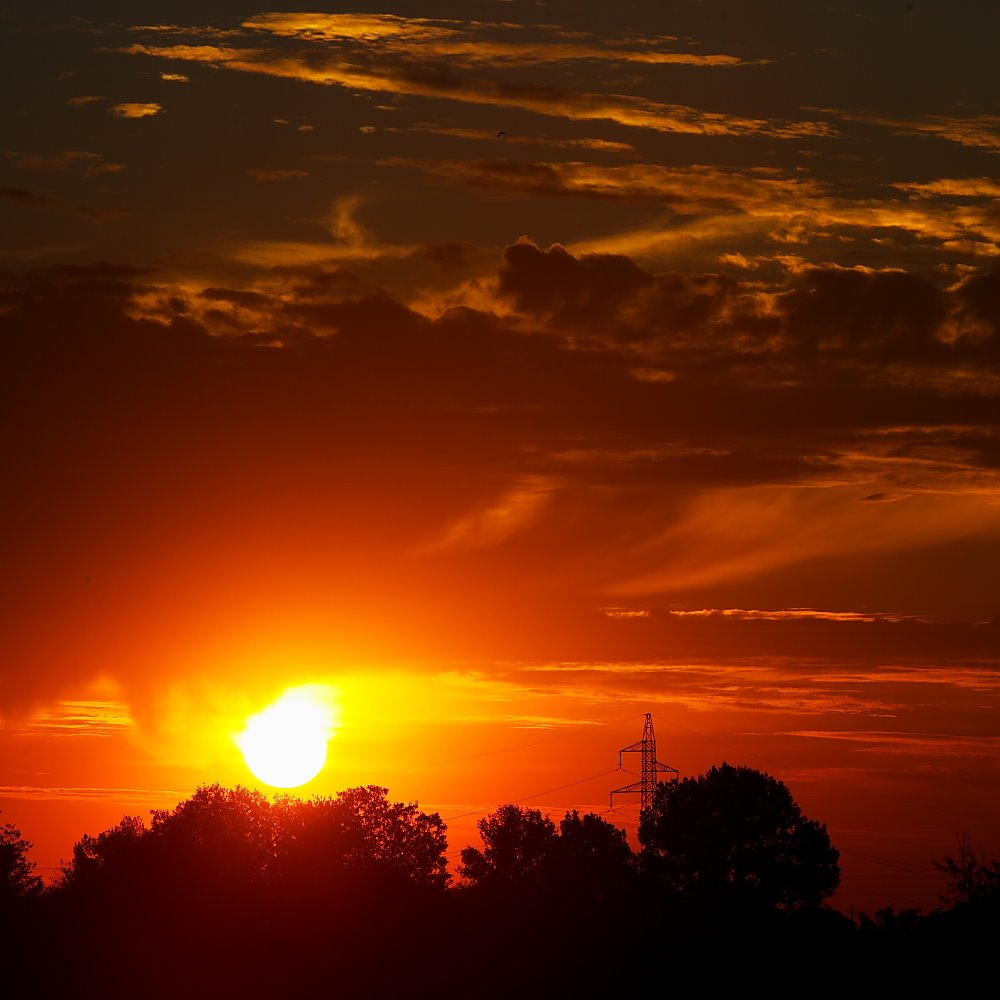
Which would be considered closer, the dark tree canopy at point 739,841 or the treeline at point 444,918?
the treeline at point 444,918

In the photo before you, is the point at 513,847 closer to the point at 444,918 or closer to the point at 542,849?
the point at 542,849

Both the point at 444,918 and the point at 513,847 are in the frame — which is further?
the point at 513,847

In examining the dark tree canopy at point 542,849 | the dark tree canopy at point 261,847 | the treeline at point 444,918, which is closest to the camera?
the treeline at point 444,918

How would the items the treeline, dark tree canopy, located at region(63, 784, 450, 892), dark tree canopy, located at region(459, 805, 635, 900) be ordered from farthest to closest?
1. dark tree canopy, located at region(459, 805, 635, 900)
2. dark tree canopy, located at region(63, 784, 450, 892)
3. the treeline

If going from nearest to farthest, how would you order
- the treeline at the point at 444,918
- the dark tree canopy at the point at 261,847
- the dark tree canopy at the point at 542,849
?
the treeline at the point at 444,918 → the dark tree canopy at the point at 261,847 → the dark tree canopy at the point at 542,849

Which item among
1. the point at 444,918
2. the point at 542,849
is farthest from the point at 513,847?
the point at 444,918
